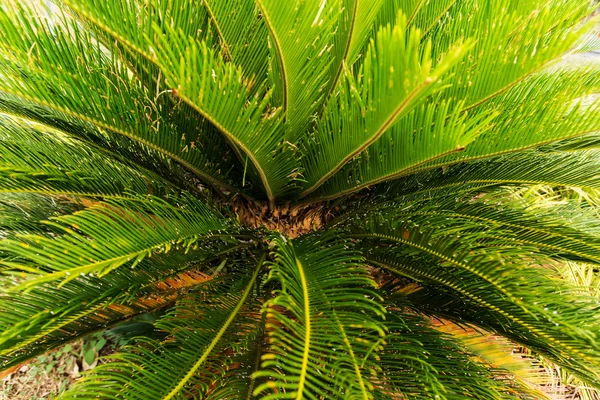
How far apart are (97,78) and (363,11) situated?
533mm

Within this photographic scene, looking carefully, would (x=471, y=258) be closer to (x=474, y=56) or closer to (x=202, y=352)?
(x=474, y=56)

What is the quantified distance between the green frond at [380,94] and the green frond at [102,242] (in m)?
0.31

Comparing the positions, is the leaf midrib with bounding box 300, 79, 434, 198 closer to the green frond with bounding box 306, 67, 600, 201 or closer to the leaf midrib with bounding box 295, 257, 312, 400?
the green frond with bounding box 306, 67, 600, 201

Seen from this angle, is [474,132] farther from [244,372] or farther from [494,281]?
[244,372]

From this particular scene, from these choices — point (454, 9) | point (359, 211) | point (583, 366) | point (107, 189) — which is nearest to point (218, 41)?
point (107, 189)

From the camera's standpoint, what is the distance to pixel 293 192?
1.11 m

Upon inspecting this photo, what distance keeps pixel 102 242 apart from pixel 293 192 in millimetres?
558

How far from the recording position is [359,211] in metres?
1.17

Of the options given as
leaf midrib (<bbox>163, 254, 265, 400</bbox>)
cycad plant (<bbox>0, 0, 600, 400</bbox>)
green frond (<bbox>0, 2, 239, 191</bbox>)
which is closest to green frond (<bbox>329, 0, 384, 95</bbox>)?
cycad plant (<bbox>0, 0, 600, 400</bbox>)

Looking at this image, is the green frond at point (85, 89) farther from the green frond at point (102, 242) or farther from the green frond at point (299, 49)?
the green frond at point (299, 49)

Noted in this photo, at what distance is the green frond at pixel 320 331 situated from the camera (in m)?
0.56

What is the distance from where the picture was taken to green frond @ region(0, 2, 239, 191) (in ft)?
2.22

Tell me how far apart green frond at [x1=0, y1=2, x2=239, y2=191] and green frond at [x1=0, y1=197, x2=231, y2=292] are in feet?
0.46

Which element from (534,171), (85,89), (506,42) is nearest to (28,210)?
(85,89)
